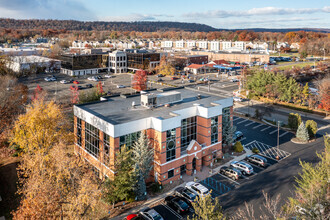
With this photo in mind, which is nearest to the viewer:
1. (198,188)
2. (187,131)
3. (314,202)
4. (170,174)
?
(314,202)

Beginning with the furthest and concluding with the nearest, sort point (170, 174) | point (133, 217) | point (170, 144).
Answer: point (170, 174) → point (170, 144) → point (133, 217)

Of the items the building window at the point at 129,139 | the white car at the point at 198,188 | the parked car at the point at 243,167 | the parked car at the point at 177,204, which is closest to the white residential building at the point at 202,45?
the parked car at the point at 243,167

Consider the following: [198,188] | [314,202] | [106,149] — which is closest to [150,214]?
[198,188]

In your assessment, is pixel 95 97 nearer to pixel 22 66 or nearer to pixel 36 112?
pixel 36 112

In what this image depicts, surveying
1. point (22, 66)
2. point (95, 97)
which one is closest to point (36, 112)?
point (95, 97)

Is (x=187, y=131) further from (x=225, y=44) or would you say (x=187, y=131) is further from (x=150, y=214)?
(x=225, y=44)

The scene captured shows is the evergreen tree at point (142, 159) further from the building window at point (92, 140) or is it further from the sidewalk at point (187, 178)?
the building window at point (92, 140)

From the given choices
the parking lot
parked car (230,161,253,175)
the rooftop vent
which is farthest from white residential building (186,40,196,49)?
parked car (230,161,253,175)
